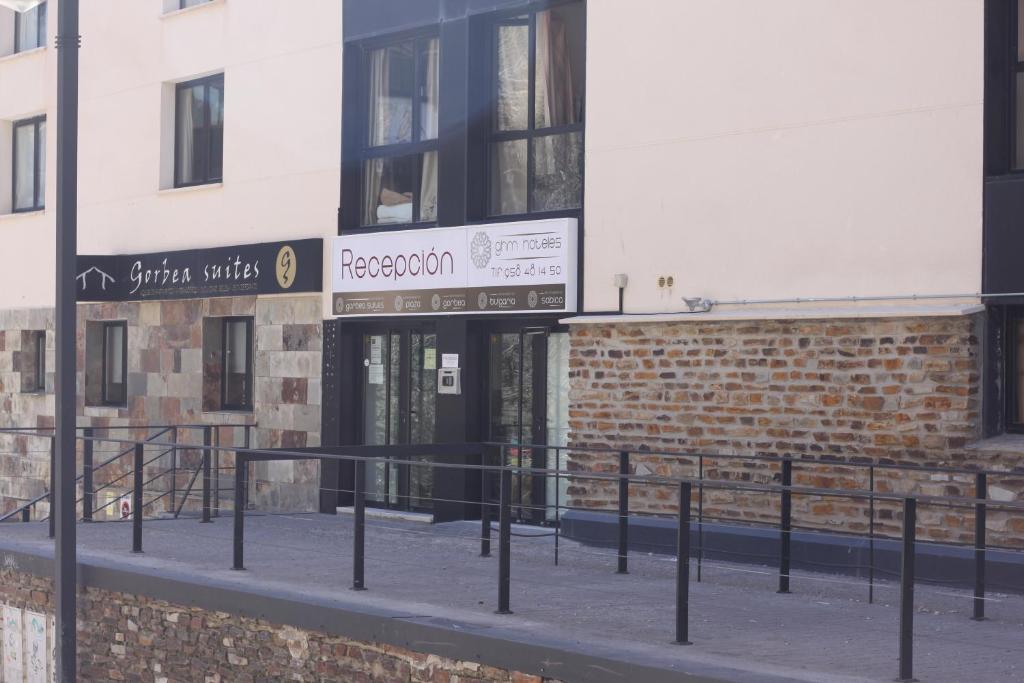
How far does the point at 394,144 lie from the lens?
53.2ft

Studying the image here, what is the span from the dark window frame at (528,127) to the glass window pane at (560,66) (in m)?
0.06

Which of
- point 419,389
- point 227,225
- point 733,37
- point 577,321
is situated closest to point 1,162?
point 227,225

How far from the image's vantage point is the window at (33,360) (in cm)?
2170

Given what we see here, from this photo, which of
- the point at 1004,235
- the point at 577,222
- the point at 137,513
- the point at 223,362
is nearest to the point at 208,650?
the point at 137,513

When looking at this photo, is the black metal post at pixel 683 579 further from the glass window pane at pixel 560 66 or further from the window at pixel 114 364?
the window at pixel 114 364

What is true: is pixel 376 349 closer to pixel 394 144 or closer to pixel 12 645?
pixel 394 144

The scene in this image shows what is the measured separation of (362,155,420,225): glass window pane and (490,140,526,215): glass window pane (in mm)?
1235

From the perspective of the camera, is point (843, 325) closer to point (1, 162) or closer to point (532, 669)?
point (532, 669)

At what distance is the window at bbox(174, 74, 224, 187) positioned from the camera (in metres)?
18.7

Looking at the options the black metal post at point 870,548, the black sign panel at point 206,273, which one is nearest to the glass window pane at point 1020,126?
the black metal post at point 870,548

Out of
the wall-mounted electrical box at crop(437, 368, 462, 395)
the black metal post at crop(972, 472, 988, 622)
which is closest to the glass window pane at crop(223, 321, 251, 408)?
the wall-mounted electrical box at crop(437, 368, 462, 395)

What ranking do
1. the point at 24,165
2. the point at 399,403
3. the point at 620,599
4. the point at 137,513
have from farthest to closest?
the point at 24,165
the point at 399,403
the point at 137,513
the point at 620,599

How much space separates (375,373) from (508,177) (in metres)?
2.89

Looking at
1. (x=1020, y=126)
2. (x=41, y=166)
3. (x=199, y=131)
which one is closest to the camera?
(x=1020, y=126)
